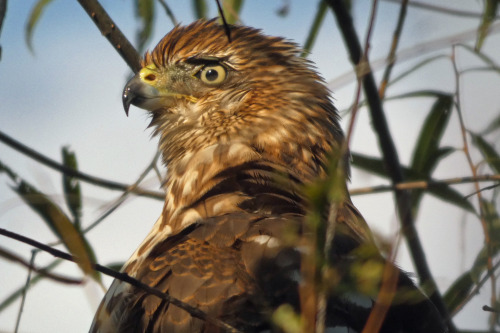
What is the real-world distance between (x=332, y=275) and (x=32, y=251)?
980mm

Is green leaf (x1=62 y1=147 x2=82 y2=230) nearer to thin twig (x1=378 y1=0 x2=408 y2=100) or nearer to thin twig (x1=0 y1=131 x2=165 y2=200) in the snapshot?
thin twig (x1=0 y1=131 x2=165 y2=200)

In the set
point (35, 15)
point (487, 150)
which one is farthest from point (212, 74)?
point (487, 150)

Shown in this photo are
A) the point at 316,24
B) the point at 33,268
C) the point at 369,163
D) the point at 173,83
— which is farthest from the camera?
the point at 173,83

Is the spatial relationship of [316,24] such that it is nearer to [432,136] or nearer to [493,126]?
[432,136]

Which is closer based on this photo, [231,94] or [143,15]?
[143,15]

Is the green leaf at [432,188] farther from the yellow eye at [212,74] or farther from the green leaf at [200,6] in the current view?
the green leaf at [200,6]

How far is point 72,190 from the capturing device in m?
2.32

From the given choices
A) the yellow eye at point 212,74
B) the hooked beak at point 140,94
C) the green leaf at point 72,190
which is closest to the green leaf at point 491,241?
the green leaf at point 72,190

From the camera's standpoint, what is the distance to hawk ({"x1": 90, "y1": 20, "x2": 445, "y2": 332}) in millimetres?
1982

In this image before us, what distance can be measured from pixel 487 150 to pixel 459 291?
0.47 m

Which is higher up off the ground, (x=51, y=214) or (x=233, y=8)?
(x=233, y=8)

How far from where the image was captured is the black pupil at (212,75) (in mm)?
3242

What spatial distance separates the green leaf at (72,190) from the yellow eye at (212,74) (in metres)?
0.97

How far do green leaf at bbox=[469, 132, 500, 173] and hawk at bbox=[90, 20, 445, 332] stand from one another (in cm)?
46
